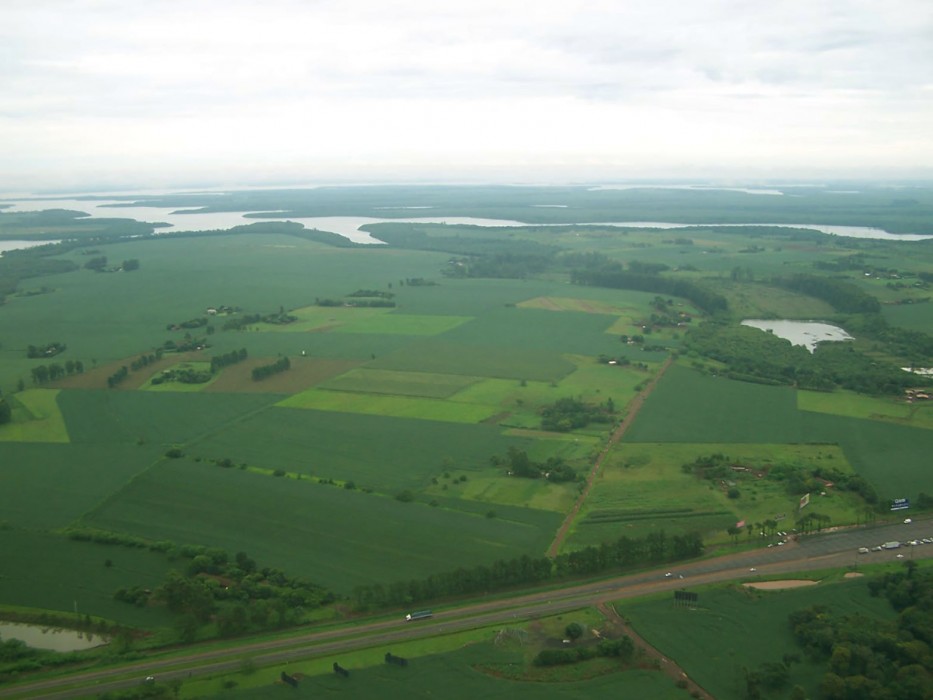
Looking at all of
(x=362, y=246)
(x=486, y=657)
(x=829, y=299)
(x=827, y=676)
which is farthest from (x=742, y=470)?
(x=362, y=246)

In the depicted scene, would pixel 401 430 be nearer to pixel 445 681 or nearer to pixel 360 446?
pixel 360 446

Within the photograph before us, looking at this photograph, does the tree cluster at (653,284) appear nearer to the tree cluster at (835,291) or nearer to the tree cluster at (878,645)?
the tree cluster at (835,291)

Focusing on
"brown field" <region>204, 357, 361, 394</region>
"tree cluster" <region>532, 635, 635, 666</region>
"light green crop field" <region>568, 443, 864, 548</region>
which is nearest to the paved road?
"light green crop field" <region>568, 443, 864, 548</region>

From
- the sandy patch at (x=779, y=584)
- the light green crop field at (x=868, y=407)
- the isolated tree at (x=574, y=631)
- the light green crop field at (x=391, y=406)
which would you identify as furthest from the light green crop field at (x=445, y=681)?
the light green crop field at (x=868, y=407)

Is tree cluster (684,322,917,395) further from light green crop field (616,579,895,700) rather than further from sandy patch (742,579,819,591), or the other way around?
light green crop field (616,579,895,700)

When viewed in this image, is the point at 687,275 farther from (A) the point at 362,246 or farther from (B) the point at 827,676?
(B) the point at 827,676

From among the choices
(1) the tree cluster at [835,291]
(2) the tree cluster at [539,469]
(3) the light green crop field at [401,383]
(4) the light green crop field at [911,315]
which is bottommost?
(2) the tree cluster at [539,469]

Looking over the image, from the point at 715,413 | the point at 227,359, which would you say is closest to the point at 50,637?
the point at 227,359
